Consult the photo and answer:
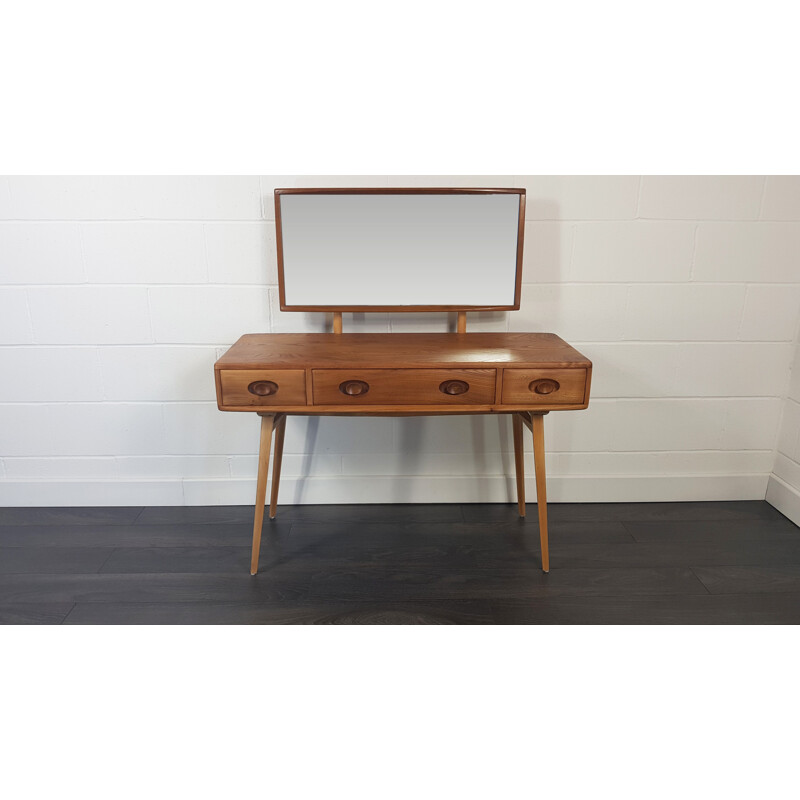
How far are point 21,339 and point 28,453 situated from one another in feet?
1.40

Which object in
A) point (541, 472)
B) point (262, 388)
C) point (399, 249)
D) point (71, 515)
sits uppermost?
point (399, 249)

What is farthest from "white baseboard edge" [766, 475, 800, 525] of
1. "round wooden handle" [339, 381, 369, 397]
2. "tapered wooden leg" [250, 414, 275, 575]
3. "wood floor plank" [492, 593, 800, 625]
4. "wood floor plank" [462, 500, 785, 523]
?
"tapered wooden leg" [250, 414, 275, 575]

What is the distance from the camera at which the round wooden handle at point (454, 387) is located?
1.72 metres

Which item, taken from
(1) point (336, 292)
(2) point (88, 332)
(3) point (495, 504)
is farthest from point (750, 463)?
(2) point (88, 332)

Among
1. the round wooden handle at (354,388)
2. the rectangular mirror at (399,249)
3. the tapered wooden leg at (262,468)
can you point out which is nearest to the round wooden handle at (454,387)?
the round wooden handle at (354,388)

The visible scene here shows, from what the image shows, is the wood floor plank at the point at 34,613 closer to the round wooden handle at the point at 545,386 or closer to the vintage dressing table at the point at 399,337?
the vintage dressing table at the point at 399,337

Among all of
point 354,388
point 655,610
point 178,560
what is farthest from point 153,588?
point 655,610

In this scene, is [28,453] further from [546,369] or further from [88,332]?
[546,369]

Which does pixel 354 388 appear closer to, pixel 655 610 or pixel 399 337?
pixel 399 337

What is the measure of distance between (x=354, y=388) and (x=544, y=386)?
1.75 feet

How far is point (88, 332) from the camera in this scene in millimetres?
2094

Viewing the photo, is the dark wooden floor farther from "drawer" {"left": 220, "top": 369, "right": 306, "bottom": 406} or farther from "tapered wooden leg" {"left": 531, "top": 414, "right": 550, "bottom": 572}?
"drawer" {"left": 220, "top": 369, "right": 306, "bottom": 406}

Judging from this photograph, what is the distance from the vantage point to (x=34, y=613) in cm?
169

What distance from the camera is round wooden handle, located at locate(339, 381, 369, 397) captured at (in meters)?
1.71
